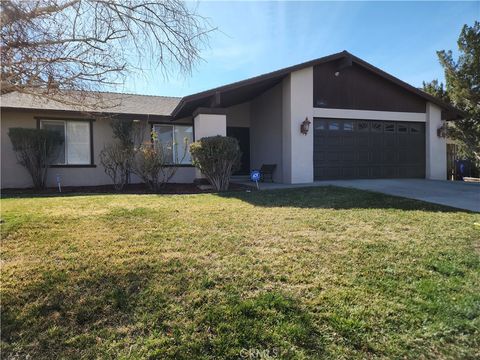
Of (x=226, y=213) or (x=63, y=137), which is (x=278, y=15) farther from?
(x=63, y=137)

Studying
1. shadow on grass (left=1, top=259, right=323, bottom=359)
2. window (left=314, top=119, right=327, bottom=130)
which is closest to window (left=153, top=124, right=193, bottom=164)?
window (left=314, top=119, right=327, bottom=130)

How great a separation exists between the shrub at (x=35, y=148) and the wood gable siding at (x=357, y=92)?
30.8ft

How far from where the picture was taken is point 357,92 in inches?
539

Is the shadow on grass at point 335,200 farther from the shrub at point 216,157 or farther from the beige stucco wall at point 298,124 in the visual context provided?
the beige stucco wall at point 298,124

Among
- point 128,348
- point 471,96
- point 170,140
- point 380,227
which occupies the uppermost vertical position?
point 471,96

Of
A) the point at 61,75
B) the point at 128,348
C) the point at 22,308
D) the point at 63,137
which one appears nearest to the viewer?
the point at 128,348

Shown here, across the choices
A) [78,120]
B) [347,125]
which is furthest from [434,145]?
[78,120]

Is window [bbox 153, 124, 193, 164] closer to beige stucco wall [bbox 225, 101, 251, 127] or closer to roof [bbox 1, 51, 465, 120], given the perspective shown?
roof [bbox 1, 51, 465, 120]

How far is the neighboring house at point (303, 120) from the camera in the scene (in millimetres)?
12047

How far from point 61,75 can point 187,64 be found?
1832 mm

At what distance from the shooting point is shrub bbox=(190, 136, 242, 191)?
10.2m

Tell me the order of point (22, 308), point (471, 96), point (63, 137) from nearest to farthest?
point (22, 308) → point (63, 137) → point (471, 96)

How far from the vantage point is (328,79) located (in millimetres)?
13242

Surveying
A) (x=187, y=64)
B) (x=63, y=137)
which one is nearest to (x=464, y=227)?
(x=187, y=64)
